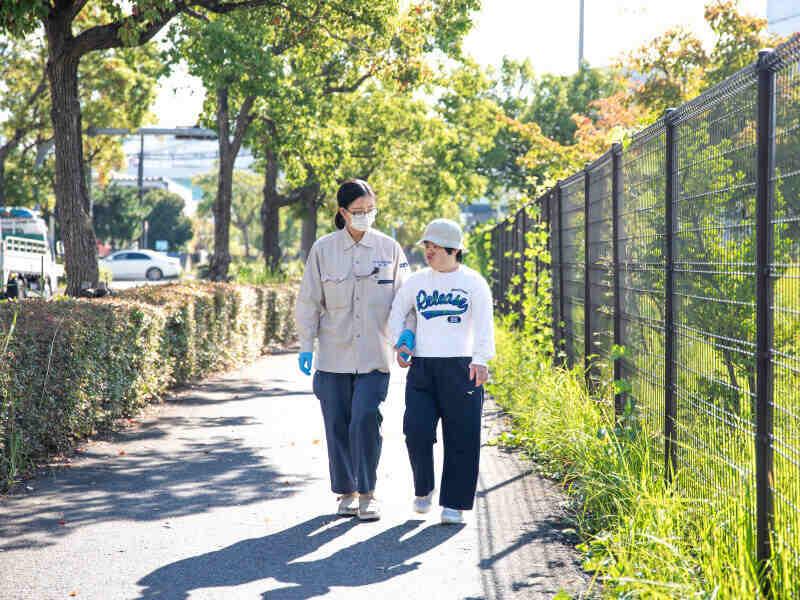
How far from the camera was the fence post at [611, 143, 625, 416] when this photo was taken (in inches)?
295

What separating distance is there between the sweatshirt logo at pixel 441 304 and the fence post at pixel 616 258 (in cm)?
157

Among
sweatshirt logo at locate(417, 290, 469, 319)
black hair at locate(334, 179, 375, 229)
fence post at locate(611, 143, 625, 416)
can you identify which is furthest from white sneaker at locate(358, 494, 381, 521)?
fence post at locate(611, 143, 625, 416)

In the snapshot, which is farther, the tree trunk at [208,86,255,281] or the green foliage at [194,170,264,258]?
the green foliage at [194,170,264,258]

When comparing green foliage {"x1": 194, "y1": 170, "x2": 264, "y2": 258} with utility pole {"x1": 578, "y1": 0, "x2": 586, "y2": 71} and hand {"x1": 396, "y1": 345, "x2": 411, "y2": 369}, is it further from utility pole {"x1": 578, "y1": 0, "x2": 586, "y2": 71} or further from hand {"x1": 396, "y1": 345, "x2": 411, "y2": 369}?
hand {"x1": 396, "y1": 345, "x2": 411, "y2": 369}

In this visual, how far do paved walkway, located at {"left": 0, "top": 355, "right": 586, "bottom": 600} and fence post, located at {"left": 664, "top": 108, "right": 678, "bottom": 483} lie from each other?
0.84 meters

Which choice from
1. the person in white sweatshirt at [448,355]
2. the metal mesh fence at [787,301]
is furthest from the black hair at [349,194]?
the metal mesh fence at [787,301]

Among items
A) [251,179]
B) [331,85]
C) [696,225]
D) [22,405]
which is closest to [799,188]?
[696,225]

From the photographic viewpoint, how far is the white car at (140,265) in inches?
2256

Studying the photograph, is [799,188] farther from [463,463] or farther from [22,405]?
[22,405]

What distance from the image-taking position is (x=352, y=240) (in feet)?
21.8

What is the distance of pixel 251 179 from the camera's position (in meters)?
75.1

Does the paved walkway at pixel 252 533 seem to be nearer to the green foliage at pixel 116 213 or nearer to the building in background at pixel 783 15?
the building in background at pixel 783 15

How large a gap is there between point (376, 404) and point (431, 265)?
88 cm

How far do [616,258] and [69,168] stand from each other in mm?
8820
